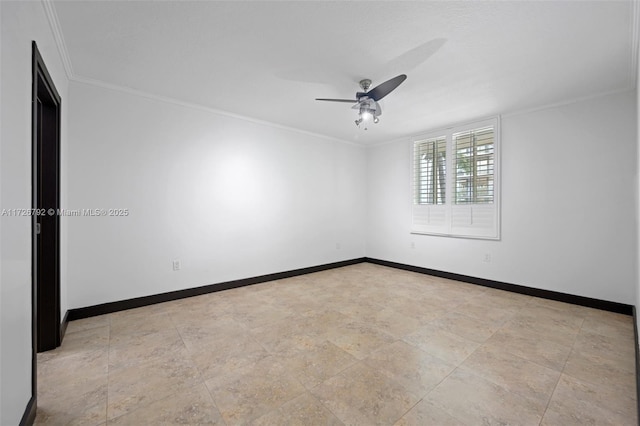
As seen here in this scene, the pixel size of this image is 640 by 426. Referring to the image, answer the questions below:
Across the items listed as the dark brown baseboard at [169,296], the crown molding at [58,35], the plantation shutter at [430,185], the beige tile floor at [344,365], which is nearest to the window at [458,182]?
the plantation shutter at [430,185]

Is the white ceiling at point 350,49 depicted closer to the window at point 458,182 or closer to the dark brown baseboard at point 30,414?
the window at point 458,182

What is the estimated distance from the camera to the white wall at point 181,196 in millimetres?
3047

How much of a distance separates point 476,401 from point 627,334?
2.15 meters

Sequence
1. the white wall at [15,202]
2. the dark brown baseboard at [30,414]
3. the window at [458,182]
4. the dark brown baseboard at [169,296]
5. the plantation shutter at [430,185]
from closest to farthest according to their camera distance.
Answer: the white wall at [15,202]
the dark brown baseboard at [30,414]
the dark brown baseboard at [169,296]
the window at [458,182]
the plantation shutter at [430,185]

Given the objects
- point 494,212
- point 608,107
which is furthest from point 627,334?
point 608,107

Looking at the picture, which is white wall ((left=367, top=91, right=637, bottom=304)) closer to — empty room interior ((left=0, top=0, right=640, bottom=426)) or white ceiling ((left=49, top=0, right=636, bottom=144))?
empty room interior ((left=0, top=0, right=640, bottom=426))

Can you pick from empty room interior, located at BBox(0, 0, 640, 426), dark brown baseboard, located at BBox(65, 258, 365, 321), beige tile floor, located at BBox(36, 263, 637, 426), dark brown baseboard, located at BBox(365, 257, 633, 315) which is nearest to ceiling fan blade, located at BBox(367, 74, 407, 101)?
empty room interior, located at BBox(0, 0, 640, 426)

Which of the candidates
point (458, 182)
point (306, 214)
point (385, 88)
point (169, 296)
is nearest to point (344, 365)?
point (385, 88)

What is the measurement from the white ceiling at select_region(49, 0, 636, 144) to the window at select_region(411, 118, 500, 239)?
2.69 feet

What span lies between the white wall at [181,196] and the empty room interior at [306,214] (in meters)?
0.03

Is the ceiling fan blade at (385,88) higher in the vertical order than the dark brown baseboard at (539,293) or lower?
higher

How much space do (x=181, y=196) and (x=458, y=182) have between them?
4235mm

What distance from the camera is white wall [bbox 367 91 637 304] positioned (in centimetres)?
320

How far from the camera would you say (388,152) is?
223 inches
